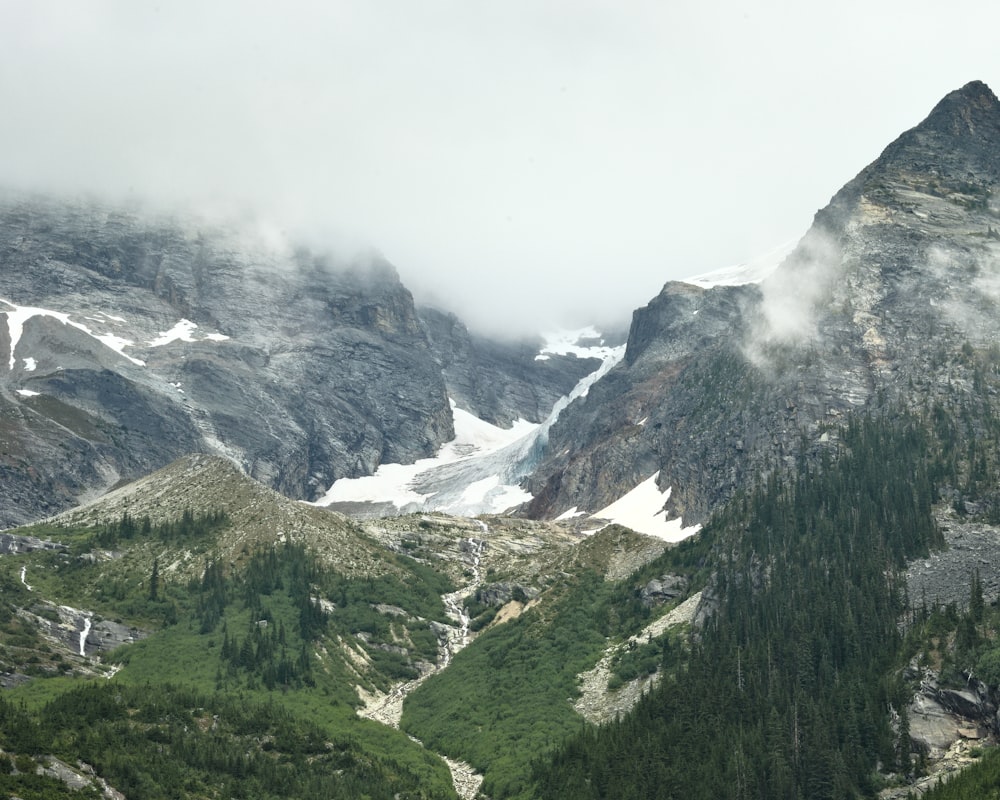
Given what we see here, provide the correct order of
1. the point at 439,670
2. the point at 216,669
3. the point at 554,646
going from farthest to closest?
the point at 439,670 → the point at 554,646 → the point at 216,669

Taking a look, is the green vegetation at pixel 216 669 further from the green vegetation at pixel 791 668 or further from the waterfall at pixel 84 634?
the green vegetation at pixel 791 668

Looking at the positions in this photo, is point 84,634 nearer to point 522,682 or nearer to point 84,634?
point 84,634

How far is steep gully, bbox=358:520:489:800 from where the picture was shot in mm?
120812

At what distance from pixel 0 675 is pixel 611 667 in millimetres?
70208

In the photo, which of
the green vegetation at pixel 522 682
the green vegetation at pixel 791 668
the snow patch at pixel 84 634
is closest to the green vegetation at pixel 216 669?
the snow patch at pixel 84 634

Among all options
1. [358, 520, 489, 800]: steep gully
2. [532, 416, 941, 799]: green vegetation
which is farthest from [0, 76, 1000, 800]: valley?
[358, 520, 489, 800]: steep gully

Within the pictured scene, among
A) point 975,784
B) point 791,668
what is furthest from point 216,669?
point 975,784

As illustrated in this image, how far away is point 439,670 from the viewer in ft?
515

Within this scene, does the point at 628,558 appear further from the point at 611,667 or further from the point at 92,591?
the point at 92,591

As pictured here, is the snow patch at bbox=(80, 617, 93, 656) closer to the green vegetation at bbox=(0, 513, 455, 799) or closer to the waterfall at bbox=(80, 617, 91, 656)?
the waterfall at bbox=(80, 617, 91, 656)

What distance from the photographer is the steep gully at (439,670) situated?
396 feet

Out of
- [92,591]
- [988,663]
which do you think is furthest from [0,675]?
[988,663]

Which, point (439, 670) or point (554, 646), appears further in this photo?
point (439, 670)

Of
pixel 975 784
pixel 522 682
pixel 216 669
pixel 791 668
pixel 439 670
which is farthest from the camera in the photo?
pixel 439 670
